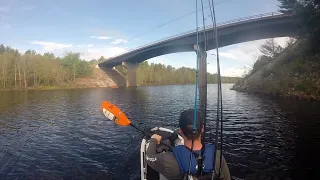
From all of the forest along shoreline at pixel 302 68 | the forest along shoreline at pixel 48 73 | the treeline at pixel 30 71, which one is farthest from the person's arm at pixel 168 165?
the treeline at pixel 30 71

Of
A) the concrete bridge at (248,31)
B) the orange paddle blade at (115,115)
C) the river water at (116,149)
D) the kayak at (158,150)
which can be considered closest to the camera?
the kayak at (158,150)

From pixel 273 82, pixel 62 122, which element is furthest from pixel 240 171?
pixel 273 82

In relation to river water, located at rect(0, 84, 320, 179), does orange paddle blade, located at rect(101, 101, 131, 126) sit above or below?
above

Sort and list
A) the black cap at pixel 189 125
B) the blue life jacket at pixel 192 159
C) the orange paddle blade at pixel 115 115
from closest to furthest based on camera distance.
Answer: the blue life jacket at pixel 192 159 < the black cap at pixel 189 125 < the orange paddle blade at pixel 115 115

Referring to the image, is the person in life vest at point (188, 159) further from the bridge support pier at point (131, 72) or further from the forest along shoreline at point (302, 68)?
the bridge support pier at point (131, 72)

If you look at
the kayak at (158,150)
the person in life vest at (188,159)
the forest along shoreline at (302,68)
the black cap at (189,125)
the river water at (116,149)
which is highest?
the forest along shoreline at (302,68)

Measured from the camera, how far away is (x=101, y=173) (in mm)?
9977

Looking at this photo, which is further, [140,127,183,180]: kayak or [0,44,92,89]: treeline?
[0,44,92,89]: treeline

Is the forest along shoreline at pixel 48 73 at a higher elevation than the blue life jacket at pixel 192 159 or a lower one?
higher

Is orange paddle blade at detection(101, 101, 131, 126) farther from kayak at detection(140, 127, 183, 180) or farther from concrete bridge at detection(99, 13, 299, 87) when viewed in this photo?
concrete bridge at detection(99, 13, 299, 87)

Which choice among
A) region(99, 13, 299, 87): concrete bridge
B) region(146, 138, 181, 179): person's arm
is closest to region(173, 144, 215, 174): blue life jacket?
region(146, 138, 181, 179): person's arm

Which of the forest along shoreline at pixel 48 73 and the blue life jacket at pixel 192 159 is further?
the forest along shoreline at pixel 48 73

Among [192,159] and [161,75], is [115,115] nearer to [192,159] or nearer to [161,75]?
[192,159]

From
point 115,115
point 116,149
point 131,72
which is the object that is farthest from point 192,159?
point 131,72
